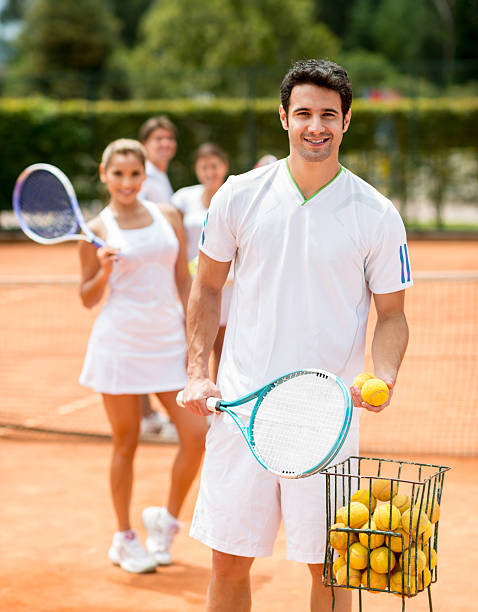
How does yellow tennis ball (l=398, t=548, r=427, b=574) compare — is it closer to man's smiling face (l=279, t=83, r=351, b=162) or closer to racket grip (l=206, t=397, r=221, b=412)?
racket grip (l=206, t=397, r=221, b=412)

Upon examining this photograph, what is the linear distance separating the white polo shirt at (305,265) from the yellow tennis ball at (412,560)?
21.5 inches

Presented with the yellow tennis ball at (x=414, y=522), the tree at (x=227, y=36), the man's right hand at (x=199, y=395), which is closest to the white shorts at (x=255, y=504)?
the man's right hand at (x=199, y=395)

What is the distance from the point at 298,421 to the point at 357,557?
375 millimetres

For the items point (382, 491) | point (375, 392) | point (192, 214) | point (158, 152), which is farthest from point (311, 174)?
point (158, 152)

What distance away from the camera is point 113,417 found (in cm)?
419

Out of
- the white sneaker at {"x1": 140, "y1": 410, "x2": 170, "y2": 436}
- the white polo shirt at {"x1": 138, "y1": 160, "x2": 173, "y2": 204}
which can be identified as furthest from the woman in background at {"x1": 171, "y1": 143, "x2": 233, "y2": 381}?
the white sneaker at {"x1": 140, "y1": 410, "x2": 170, "y2": 436}

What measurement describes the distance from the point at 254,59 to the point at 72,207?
4834 centimetres

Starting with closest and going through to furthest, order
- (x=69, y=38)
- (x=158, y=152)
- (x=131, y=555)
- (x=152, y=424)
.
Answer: (x=131, y=555), (x=152, y=424), (x=158, y=152), (x=69, y=38)

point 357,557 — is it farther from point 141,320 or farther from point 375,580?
point 141,320

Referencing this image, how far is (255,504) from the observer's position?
107 inches

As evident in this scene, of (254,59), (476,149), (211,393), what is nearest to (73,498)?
(211,393)

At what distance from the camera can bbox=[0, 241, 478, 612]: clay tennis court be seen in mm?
3939

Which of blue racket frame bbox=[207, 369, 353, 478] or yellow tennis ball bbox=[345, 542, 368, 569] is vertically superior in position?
blue racket frame bbox=[207, 369, 353, 478]

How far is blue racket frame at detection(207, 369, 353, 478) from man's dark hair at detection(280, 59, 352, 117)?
807 mm
